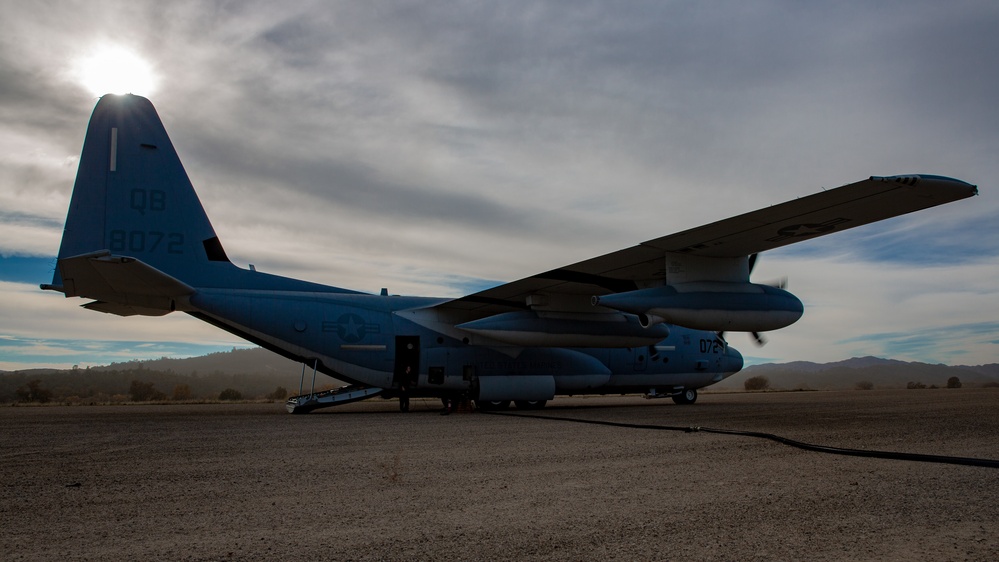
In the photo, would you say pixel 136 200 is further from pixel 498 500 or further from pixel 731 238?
pixel 498 500

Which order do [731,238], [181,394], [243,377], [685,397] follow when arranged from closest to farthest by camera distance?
[731,238] → [685,397] → [181,394] → [243,377]

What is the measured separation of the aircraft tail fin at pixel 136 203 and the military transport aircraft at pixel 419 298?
0.10 ft

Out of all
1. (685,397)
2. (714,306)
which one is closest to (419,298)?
(714,306)

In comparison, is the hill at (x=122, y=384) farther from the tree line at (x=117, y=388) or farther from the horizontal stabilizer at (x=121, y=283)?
the horizontal stabilizer at (x=121, y=283)

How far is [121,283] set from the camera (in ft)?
47.0

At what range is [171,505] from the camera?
5.04 metres

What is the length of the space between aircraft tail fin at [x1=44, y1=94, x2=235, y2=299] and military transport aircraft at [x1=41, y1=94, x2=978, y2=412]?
3 centimetres

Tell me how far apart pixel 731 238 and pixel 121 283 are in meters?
13.7

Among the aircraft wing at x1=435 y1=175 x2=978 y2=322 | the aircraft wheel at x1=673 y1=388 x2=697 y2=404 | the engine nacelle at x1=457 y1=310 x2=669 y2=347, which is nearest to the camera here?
the aircraft wing at x1=435 y1=175 x2=978 y2=322

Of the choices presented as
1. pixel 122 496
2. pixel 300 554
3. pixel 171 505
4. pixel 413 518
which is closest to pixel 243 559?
pixel 300 554

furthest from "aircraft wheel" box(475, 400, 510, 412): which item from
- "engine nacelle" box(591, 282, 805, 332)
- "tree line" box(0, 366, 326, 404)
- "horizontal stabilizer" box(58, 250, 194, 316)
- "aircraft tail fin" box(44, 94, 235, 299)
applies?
"tree line" box(0, 366, 326, 404)

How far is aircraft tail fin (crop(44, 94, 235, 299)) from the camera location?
14883 millimetres

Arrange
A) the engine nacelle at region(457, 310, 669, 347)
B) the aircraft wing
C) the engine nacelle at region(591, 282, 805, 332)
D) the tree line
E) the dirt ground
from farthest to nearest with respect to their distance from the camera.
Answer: the tree line → the engine nacelle at region(457, 310, 669, 347) → the engine nacelle at region(591, 282, 805, 332) → the aircraft wing → the dirt ground

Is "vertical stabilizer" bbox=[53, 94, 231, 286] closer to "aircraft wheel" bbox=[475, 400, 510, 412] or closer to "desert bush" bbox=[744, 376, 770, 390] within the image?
"aircraft wheel" bbox=[475, 400, 510, 412]
